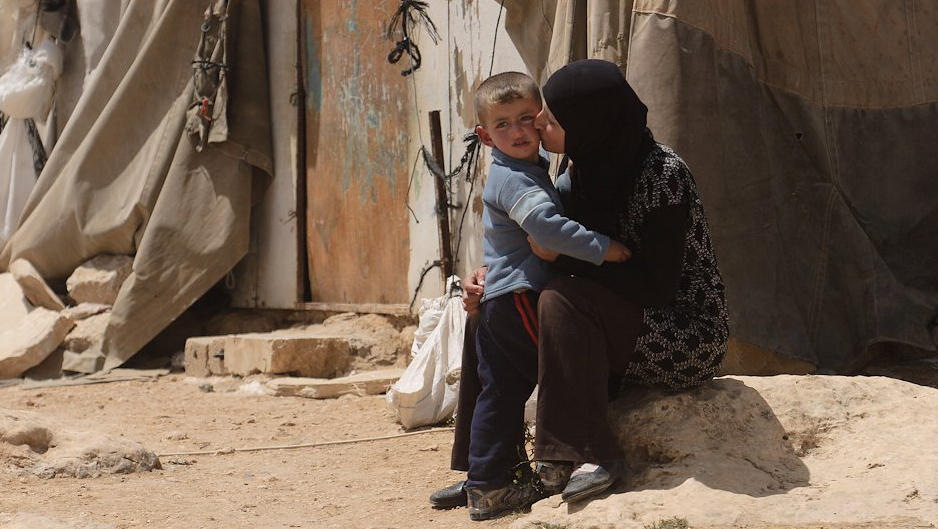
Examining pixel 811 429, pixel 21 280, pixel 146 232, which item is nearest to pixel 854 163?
pixel 811 429

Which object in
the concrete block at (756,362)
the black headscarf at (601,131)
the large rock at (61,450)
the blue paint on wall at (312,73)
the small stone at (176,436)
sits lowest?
the small stone at (176,436)

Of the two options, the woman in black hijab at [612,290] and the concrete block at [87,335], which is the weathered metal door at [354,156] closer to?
the concrete block at [87,335]

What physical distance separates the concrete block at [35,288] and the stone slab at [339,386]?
2.62 m

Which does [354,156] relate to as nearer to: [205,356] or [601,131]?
[205,356]

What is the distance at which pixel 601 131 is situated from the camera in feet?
9.75

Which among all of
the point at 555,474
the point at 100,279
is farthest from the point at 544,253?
the point at 100,279

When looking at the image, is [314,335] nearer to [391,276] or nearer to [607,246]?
[391,276]

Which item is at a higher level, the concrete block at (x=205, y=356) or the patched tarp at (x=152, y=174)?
the patched tarp at (x=152, y=174)

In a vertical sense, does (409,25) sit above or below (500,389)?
above

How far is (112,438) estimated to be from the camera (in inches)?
166

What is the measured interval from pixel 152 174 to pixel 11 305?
152cm

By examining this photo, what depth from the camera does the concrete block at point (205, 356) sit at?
697 centimetres

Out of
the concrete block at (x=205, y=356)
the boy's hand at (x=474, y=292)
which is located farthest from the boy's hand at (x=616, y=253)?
the concrete block at (x=205, y=356)

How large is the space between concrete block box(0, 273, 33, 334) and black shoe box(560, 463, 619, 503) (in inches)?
244
